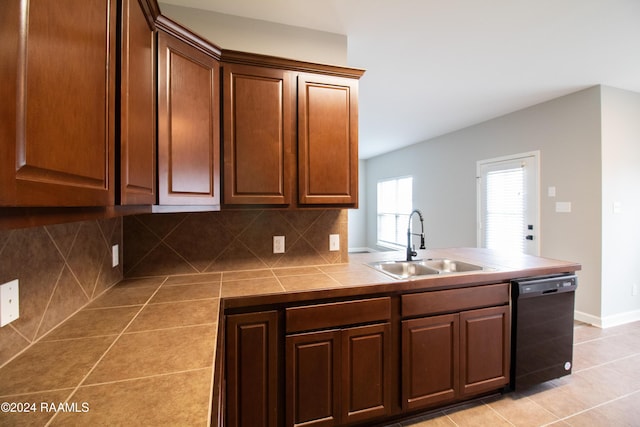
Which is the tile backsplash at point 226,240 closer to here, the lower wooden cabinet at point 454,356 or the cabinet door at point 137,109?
the cabinet door at point 137,109

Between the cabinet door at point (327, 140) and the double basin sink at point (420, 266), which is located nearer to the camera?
the cabinet door at point (327, 140)

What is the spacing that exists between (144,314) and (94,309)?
0.26 meters

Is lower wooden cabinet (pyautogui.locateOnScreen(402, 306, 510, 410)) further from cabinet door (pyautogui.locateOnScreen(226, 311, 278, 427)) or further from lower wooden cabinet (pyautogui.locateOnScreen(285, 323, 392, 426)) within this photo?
cabinet door (pyautogui.locateOnScreen(226, 311, 278, 427))

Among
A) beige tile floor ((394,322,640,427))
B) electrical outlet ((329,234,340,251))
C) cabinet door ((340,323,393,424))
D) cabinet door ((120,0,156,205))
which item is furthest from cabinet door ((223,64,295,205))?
beige tile floor ((394,322,640,427))

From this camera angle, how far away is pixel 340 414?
4.98 feet

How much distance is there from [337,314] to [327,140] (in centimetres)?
111

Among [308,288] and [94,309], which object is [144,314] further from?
[308,288]

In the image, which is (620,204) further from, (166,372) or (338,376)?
(166,372)

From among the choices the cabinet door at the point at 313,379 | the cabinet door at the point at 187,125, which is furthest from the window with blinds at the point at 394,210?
the cabinet door at the point at 187,125

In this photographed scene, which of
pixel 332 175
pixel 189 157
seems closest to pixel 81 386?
pixel 189 157

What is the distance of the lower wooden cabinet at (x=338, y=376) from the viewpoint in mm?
1458

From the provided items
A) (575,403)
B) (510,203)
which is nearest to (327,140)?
(575,403)

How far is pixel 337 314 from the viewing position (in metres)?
1.51

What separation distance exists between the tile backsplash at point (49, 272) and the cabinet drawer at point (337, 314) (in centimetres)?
96
